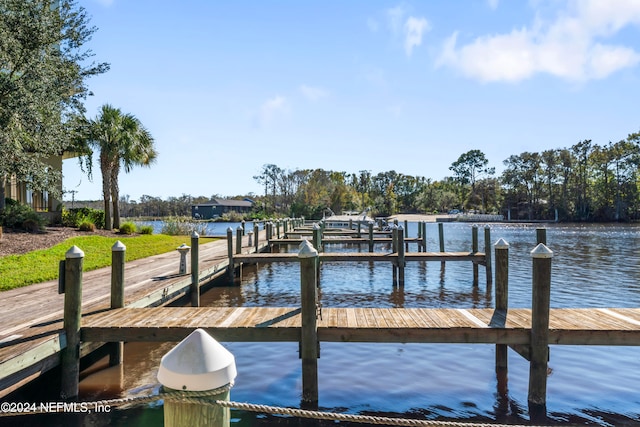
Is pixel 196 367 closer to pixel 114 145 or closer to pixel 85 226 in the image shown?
pixel 85 226

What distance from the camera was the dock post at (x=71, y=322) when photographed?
6031 millimetres

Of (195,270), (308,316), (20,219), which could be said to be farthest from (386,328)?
(20,219)

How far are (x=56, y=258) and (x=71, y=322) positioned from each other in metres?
10.1

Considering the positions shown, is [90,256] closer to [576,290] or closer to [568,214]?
[576,290]

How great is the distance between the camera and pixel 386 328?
6.30 m

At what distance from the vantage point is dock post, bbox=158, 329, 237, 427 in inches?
72.4

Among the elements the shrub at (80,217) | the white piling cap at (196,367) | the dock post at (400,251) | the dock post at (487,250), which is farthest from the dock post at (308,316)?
the shrub at (80,217)

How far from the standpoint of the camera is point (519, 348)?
20.9 ft

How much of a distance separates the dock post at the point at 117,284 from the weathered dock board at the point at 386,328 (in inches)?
24.9

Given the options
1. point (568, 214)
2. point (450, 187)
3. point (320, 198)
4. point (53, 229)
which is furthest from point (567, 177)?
point (53, 229)

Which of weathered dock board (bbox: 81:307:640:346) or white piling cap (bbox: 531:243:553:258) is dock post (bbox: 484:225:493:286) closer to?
weathered dock board (bbox: 81:307:640:346)

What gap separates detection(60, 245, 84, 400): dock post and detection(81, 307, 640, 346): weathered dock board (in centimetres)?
26

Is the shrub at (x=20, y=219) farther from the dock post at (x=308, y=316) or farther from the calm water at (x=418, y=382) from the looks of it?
the dock post at (x=308, y=316)

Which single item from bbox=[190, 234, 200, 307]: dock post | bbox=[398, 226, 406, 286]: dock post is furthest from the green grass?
bbox=[398, 226, 406, 286]: dock post
